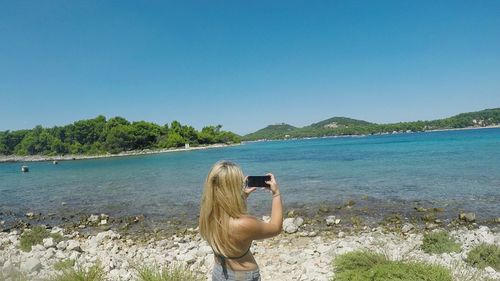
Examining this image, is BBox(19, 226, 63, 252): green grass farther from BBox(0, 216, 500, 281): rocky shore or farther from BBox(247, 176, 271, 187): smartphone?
BBox(247, 176, 271, 187): smartphone

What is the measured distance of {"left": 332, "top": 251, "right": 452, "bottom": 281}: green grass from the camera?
5.20 metres

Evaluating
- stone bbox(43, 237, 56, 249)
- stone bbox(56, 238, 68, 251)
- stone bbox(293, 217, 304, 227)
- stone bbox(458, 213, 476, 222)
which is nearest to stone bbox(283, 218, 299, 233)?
stone bbox(293, 217, 304, 227)

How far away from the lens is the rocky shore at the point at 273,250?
6.88 metres

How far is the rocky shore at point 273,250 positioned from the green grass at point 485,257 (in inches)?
8.7

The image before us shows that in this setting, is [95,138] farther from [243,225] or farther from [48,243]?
[243,225]

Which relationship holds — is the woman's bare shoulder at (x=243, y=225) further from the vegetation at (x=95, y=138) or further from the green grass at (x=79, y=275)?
the vegetation at (x=95, y=138)

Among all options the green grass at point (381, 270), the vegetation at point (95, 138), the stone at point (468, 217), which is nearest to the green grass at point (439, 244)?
the green grass at point (381, 270)

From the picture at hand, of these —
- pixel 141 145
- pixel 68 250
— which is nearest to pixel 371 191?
pixel 68 250

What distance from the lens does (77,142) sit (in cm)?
12206

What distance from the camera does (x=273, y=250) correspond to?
370 inches

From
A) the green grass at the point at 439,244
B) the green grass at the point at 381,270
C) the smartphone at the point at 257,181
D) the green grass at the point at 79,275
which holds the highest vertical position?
the smartphone at the point at 257,181

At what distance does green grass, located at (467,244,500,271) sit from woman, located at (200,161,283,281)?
6.10 metres

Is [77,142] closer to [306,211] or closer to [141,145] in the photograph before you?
[141,145]

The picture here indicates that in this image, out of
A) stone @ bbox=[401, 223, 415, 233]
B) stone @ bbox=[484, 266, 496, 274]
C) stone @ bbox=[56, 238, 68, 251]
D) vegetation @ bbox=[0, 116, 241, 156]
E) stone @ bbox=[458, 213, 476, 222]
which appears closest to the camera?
stone @ bbox=[484, 266, 496, 274]
